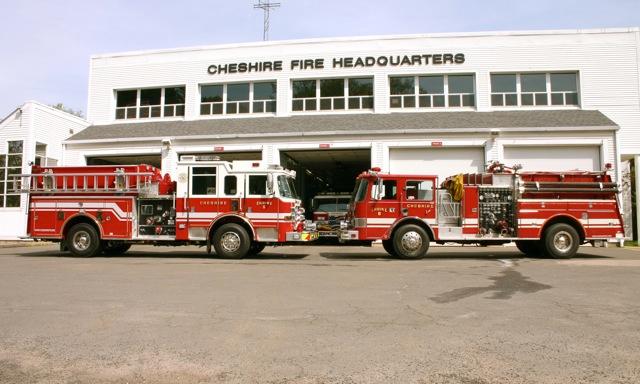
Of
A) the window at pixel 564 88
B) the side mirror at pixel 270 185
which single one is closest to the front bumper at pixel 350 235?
the side mirror at pixel 270 185

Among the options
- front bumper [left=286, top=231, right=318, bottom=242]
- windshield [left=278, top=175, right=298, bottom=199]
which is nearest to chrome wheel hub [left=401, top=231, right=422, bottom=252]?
front bumper [left=286, top=231, right=318, bottom=242]

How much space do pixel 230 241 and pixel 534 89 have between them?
1703 centimetres

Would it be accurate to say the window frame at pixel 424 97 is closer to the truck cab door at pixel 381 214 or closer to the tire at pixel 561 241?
the tire at pixel 561 241

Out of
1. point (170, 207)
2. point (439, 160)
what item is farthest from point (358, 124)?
point (170, 207)

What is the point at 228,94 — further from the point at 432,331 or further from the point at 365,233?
the point at 432,331

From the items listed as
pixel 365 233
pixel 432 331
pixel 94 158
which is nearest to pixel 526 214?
pixel 365 233

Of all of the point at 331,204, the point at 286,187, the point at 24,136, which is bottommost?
the point at 331,204

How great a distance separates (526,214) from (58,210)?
44.7 ft

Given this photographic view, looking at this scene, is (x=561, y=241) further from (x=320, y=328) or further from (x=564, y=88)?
(x=564, y=88)

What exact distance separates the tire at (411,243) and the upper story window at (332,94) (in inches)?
462

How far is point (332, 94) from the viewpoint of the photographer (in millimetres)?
24375

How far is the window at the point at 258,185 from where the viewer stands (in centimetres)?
1359

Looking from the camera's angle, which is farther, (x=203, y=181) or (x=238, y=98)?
(x=238, y=98)

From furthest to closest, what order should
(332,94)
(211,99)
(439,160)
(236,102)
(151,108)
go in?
1. (151,108)
2. (211,99)
3. (236,102)
4. (332,94)
5. (439,160)
